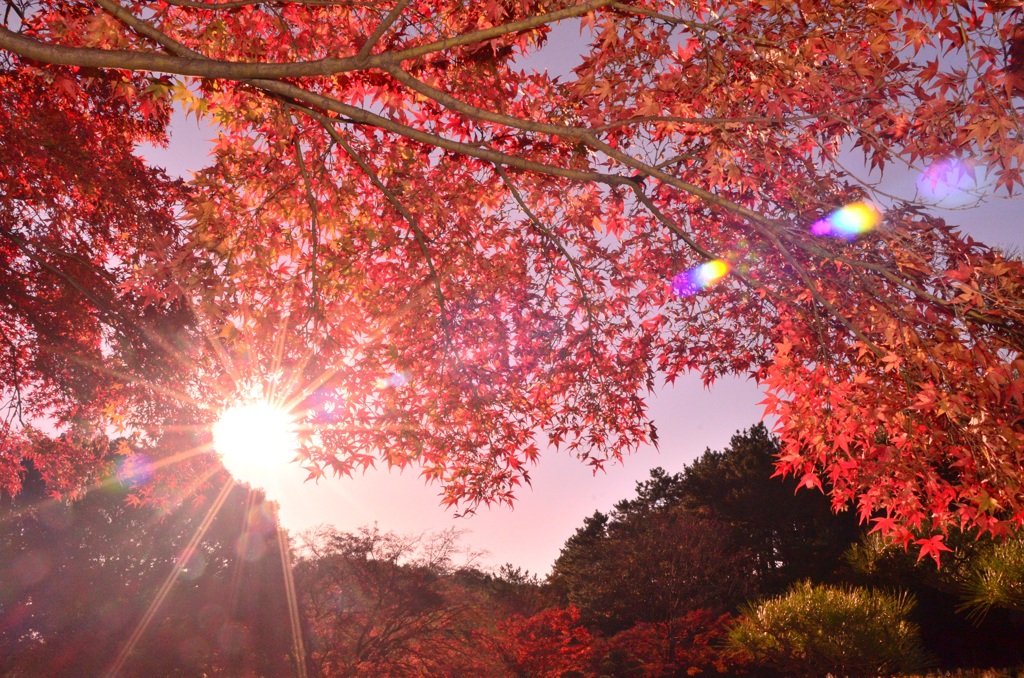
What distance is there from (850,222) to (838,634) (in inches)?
456

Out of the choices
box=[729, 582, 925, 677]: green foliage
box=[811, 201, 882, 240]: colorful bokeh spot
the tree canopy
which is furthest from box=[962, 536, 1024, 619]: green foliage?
box=[811, 201, 882, 240]: colorful bokeh spot

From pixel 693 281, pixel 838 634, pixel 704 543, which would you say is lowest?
pixel 838 634

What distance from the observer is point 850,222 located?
343 centimetres

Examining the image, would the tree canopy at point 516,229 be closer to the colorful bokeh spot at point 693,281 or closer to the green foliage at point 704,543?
the colorful bokeh spot at point 693,281

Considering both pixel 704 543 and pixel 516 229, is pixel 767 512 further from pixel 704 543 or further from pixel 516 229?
pixel 516 229

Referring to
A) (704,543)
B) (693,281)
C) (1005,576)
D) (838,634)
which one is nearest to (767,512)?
(704,543)

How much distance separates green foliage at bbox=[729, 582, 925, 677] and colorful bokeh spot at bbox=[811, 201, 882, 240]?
436 inches

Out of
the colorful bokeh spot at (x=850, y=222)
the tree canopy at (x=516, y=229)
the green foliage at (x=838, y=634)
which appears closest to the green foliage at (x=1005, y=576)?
the green foliage at (x=838, y=634)

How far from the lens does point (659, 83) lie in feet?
12.7

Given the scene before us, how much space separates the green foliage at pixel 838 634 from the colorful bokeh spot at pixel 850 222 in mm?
11067

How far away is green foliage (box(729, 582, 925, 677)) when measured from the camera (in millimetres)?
11633

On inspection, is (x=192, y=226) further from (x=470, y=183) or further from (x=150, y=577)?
(x=150, y=577)

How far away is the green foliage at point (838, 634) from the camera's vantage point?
11633 mm

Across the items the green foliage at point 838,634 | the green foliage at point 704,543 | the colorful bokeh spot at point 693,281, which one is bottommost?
the green foliage at point 838,634
